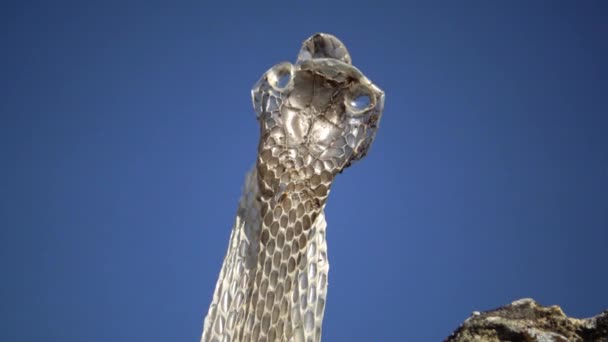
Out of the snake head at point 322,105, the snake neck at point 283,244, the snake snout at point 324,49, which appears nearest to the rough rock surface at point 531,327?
the snake neck at point 283,244

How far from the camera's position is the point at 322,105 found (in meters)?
4.80

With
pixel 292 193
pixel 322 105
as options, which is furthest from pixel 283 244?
pixel 322 105

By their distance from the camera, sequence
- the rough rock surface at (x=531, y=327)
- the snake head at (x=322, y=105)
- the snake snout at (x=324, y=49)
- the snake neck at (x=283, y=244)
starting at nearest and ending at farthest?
the rough rock surface at (x=531, y=327) → the snake neck at (x=283, y=244) → the snake head at (x=322, y=105) → the snake snout at (x=324, y=49)

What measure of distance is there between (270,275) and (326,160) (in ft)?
2.83

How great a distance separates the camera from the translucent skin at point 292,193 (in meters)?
4.17

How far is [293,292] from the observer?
14.0 ft

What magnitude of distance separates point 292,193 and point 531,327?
1.63 metres

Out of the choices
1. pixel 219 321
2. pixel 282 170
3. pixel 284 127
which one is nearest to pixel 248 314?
pixel 219 321

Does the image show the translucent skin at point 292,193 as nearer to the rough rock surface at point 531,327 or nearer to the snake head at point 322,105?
the snake head at point 322,105

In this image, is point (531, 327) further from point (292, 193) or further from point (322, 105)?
point (322, 105)

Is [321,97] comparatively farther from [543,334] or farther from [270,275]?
[543,334]

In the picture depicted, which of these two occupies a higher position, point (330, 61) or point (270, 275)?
point (330, 61)

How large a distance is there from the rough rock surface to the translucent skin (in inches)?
41.8

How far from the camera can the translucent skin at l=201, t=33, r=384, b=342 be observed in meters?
4.17
